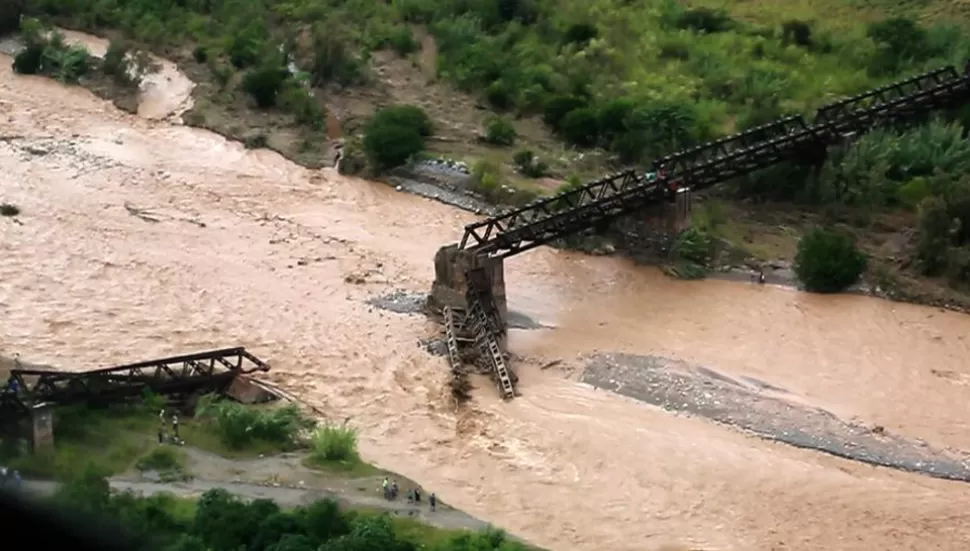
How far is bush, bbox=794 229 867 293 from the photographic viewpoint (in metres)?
25.7

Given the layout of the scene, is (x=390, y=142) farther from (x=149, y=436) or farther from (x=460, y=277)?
(x=149, y=436)

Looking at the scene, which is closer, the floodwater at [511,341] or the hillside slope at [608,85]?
the floodwater at [511,341]

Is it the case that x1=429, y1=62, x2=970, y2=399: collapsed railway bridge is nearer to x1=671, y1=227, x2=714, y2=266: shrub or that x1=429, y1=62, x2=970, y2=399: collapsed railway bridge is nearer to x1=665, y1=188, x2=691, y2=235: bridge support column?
x1=665, y1=188, x2=691, y2=235: bridge support column

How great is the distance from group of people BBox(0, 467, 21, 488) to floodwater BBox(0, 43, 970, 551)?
5.28 meters

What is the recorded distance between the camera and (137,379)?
20.3 meters

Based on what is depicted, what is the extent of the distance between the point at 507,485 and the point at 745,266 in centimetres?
1019

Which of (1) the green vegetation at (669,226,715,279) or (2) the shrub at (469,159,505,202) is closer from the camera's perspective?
(1) the green vegetation at (669,226,715,279)

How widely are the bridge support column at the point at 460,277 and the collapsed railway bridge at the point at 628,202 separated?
0.02 m

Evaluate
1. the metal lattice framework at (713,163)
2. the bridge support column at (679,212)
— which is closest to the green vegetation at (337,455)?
the metal lattice framework at (713,163)

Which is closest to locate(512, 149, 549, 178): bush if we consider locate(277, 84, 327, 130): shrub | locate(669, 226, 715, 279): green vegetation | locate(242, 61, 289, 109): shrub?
locate(669, 226, 715, 279): green vegetation

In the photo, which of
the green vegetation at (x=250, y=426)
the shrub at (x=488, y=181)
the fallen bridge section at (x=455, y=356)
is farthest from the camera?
the shrub at (x=488, y=181)

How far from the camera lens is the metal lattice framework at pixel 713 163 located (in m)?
25.5

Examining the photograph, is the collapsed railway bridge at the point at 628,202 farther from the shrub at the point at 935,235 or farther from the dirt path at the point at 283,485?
the dirt path at the point at 283,485

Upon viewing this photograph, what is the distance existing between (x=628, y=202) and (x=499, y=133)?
27.6ft
